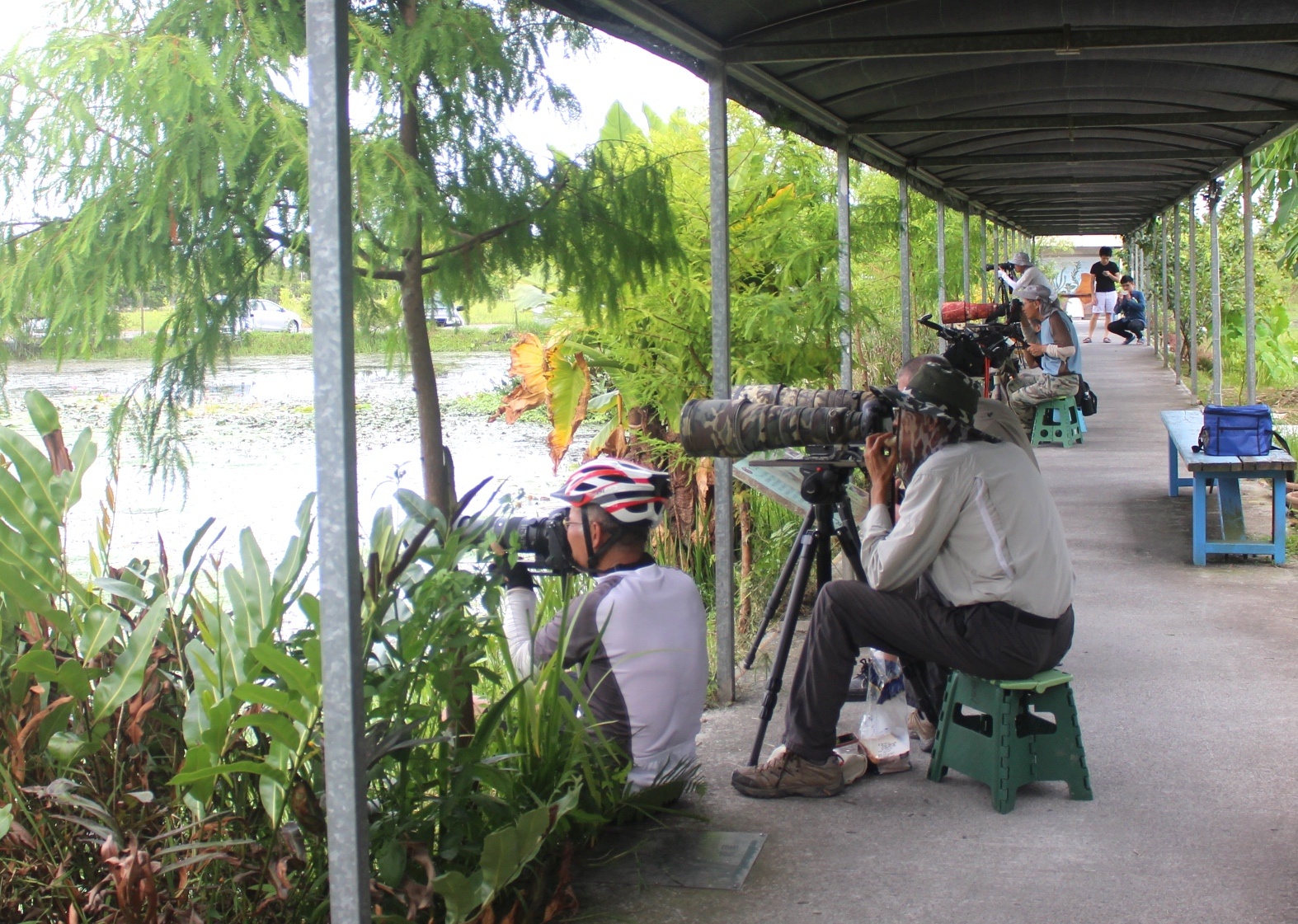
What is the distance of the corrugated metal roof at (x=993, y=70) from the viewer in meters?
4.51

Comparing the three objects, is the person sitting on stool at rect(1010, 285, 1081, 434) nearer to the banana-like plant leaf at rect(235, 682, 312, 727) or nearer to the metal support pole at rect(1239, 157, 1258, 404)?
the metal support pole at rect(1239, 157, 1258, 404)

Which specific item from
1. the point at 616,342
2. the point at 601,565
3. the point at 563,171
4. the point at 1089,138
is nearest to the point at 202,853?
the point at 601,565

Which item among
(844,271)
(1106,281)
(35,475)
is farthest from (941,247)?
(1106,281)

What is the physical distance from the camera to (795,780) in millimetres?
3859

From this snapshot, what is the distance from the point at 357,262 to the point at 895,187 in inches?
317

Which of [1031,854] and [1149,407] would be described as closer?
[1031,854]

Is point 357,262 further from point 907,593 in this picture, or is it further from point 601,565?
point 907,593

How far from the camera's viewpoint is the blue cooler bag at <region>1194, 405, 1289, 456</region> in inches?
283

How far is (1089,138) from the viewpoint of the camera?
8461mm

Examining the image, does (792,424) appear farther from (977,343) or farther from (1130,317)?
(1130,317)

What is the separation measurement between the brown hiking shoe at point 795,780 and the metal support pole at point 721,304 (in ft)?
2.95

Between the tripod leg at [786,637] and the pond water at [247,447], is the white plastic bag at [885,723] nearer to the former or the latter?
the tripod leg at [786,637]

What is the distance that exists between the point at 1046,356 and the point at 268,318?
9903 mm

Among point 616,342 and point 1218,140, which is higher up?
point 1218,140
